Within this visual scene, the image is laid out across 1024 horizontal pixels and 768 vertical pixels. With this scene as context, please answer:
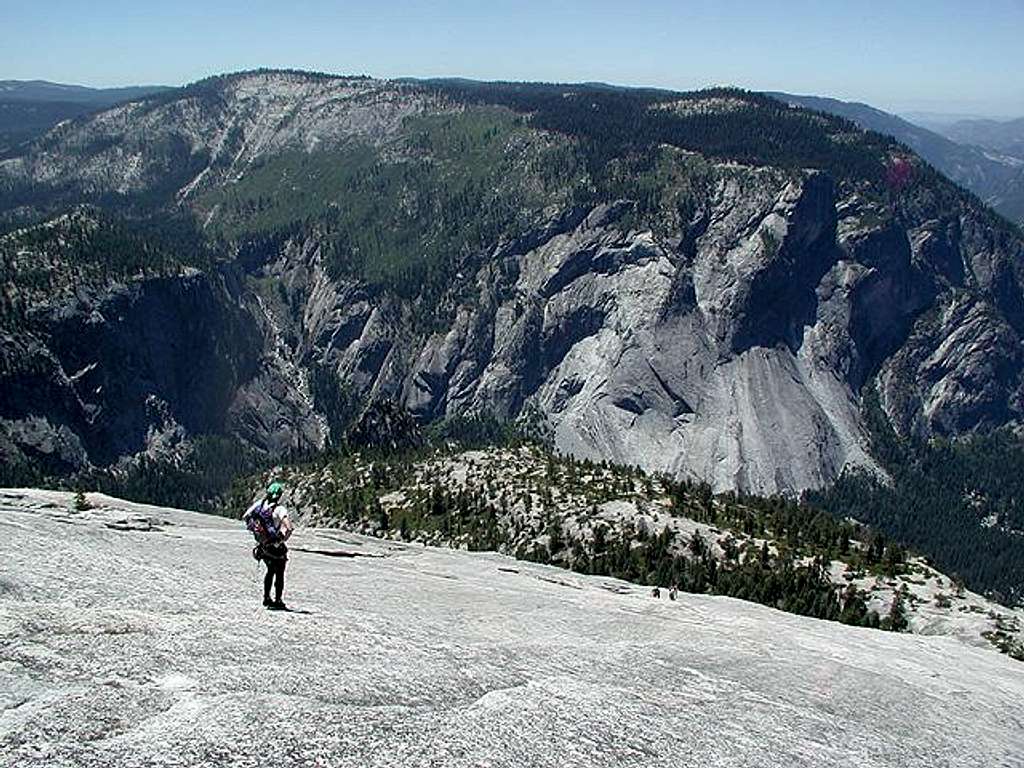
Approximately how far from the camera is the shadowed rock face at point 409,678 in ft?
68.2

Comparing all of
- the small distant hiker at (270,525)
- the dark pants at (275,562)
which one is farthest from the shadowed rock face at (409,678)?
the small distant hiker at (270,525)

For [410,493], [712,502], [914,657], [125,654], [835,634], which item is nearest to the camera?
[125,654]

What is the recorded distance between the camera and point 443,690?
25.8 m

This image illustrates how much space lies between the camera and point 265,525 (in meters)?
30.2

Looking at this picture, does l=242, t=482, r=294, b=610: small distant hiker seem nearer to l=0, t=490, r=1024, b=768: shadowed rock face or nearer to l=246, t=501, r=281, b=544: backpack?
l=246, t=501, r=281, b=544: backpack

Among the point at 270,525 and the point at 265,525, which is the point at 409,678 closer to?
the point at 270,525

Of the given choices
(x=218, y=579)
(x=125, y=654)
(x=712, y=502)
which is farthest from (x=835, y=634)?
(x=712, y=502)

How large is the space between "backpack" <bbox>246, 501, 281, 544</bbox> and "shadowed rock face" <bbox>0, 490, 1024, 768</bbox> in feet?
9.38

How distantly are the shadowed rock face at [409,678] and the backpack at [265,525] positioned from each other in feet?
9.38

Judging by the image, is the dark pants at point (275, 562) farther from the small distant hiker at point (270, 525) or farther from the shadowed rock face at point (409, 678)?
the shadowed rock face at point (409, 678)

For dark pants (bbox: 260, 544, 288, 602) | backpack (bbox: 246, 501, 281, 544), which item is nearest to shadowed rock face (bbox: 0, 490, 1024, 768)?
dark pants (bbox: 260, 544, 288, 602)

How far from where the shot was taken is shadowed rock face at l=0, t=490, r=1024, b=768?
20.8 metres

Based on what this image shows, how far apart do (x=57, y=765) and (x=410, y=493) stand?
491 feet

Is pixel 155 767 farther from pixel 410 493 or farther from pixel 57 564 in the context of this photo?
pixel 410 493
